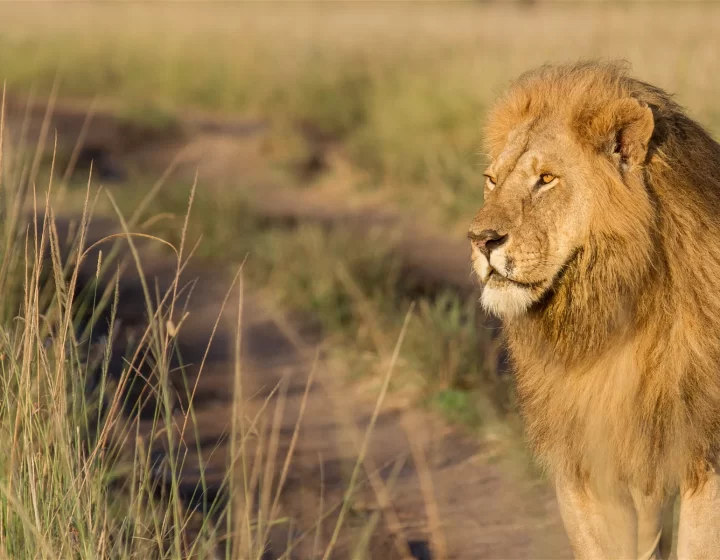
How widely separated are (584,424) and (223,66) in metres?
15.1

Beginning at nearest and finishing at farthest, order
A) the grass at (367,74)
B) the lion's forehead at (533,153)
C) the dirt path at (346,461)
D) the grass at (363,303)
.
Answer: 1. the lion's forehead at (533,153)
2. the dirt path at (346,461)
3. the grass at (363,303)
4. the grass at (367,74)

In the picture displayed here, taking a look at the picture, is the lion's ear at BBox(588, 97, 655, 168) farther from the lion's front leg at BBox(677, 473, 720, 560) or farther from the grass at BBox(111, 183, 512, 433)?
the grass at BBox(111, 183, 512, 433)

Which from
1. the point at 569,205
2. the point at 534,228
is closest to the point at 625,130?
the point at 569,205

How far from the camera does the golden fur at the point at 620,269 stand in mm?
2820

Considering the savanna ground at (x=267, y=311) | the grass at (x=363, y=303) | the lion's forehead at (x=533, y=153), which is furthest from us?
the grass at (x=363, y=303)

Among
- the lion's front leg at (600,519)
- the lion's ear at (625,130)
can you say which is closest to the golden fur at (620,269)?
the lion's ear at (625,130)

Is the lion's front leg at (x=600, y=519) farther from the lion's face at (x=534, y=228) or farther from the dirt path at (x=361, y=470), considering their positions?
the lion's face at (x=534, y=228)

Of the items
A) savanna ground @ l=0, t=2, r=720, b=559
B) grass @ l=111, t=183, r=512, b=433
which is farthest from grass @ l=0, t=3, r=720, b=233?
grass @ l=111, t=183, r=512, b=433

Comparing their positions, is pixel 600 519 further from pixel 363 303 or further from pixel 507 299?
pixel 363 303

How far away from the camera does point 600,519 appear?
3.11 m

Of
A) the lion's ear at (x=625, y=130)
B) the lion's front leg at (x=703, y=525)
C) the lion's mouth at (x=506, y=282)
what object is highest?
the lion's ear at (x=625, y=130)

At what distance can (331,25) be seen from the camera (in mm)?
30859

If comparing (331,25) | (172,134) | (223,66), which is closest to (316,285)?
(172,134)

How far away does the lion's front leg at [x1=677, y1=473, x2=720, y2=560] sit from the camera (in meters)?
2.85
